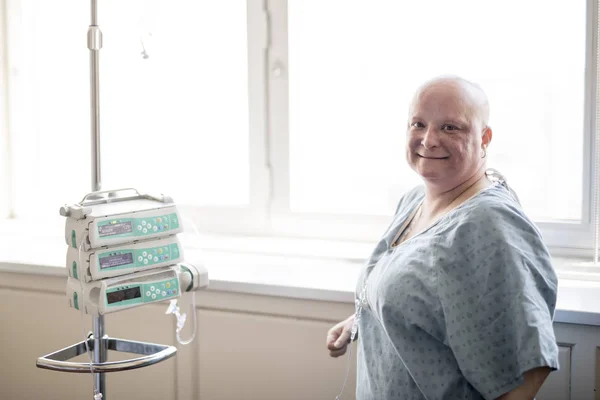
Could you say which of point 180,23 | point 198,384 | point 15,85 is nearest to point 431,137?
point 198,384

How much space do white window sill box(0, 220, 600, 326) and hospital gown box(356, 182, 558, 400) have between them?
1.61ft

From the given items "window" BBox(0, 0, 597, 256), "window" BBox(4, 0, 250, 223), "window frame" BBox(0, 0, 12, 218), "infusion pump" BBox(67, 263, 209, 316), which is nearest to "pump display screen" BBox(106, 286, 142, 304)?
"infusion pump" BBox(67, 263, 209, 316)

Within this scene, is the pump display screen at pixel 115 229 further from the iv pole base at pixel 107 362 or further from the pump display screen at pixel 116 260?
the iv pole base at pixel 107 362

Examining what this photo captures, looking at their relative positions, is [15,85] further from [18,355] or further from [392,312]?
[392,312]

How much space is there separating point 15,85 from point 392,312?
1.97 metres

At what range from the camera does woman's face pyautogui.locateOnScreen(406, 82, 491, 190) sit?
1.43 metres

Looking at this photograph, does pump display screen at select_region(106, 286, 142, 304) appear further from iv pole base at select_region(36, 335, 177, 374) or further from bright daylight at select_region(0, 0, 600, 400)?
iv pole base at select_region(36, 335, 177, 374)

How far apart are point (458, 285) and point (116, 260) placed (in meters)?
0.73

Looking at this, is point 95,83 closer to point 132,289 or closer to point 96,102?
point 96,102

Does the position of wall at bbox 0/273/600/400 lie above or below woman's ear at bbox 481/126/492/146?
below

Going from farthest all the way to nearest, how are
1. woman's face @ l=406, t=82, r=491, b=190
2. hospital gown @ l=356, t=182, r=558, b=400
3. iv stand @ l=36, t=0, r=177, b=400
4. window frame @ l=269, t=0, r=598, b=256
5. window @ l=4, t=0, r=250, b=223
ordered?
window @ l=4, t=0, r=250, b=223, window frame @ l=269, t=0, r=598, b=256, iv stand @ l=36, t=0, r=177, b=400, woman's face @ l=406, t=82, r=491, b=190, hospital gown @ l=356, t=182, r=558, b=400

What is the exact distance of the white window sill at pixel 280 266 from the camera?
1.92 m

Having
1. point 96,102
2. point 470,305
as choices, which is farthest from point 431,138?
point 96,102

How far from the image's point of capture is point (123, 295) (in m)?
1.62
